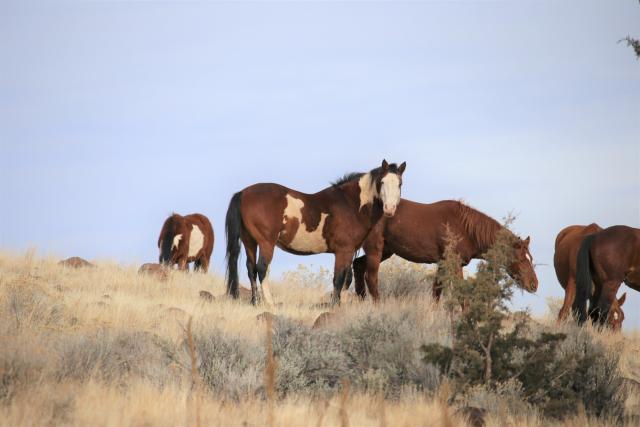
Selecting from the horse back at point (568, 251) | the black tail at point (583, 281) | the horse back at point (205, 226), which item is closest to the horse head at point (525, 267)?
the black tail at point (583, 281)

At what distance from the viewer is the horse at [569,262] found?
15.2 m

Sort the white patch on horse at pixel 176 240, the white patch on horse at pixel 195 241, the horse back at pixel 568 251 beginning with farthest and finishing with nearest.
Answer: the white patch on horse at pixel 195 241 → the white patch on horse at pixel 176 240 → the horse back at pixel 568 251

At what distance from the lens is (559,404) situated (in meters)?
7.18

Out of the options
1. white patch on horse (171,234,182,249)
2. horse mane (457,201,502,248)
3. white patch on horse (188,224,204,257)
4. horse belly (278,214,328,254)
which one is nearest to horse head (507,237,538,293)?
horse mane (457,201,502,248)

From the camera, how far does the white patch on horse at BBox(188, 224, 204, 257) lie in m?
21.3

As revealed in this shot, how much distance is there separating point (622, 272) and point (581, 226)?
3.41 meters

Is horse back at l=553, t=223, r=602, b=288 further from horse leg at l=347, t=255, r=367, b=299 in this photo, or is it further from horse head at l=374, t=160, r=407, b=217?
horse head at l=374, t=160, r=407, b=217

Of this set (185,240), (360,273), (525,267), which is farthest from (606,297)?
(185,240)

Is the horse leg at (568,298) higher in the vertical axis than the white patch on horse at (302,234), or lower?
lower

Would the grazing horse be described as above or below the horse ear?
above

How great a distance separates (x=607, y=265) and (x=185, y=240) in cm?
1097

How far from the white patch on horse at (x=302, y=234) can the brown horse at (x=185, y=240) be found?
639 centimetres

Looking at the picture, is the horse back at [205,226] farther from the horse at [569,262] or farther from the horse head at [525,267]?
the horse head at [525,267]

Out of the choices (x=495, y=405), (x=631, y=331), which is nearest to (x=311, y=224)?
(x=631, y=331)
